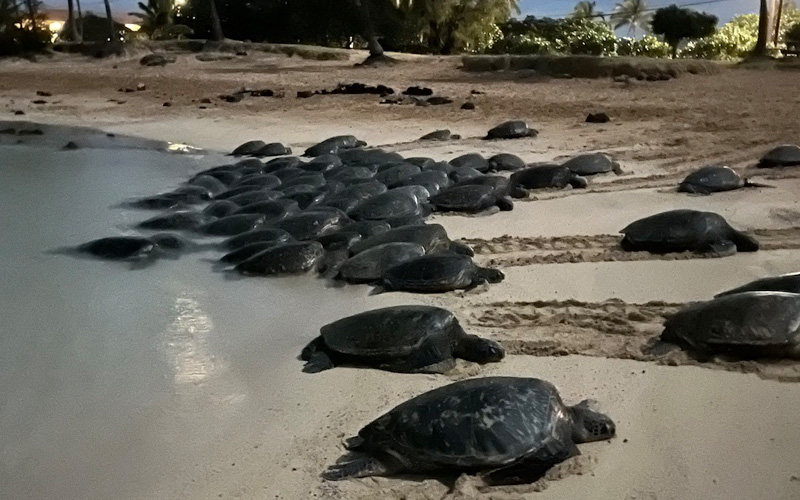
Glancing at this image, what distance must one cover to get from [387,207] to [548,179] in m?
1.65

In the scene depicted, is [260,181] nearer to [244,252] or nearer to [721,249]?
[244,252]

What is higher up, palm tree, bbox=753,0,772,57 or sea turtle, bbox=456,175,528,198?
palm tree, bbox=753,0,772,57

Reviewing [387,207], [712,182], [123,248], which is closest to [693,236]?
[712,182]

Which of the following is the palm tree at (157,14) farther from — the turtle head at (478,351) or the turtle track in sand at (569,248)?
the turtle head at (478,351)

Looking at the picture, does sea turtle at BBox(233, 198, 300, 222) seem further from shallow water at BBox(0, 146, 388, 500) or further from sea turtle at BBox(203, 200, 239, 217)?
shallow water at BBox(0, 146, 388, 500)

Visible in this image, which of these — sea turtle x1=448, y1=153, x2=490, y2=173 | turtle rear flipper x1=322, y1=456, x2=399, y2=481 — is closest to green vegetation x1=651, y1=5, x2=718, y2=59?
sea turtle x1=448, y1=153, x2=490, y2=173

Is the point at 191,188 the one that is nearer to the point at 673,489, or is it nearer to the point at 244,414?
the point at 244,414

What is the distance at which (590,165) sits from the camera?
732cm

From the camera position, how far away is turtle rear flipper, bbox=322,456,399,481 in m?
2.70

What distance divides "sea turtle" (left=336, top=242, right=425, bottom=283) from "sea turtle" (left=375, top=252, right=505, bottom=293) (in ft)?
0.40

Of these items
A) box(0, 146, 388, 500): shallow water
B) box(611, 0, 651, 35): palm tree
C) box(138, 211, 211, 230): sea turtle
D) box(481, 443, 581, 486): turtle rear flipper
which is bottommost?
box(0, 146, 388, 500): shallow water

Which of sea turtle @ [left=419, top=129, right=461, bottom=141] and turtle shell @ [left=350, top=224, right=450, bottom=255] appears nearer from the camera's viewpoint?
turtle shell @ [left=350, top=224, right=450, bottom=255]

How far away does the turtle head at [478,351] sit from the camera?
3.52 metres

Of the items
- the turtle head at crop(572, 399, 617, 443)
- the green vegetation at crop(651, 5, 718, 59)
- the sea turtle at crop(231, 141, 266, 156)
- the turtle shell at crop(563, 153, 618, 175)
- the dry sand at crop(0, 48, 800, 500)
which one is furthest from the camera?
the green vegetation at crop(651, 5, 718, 59)
